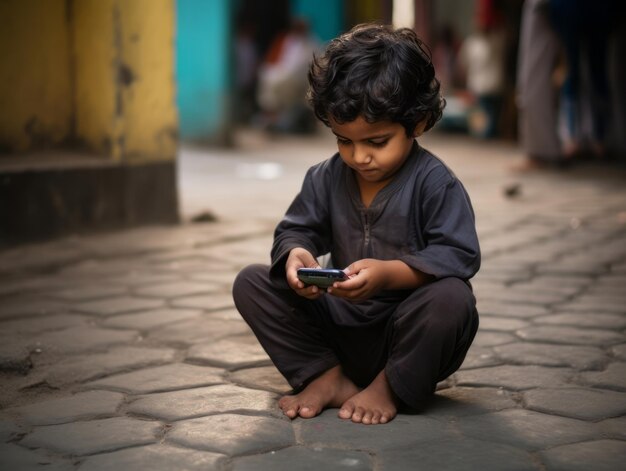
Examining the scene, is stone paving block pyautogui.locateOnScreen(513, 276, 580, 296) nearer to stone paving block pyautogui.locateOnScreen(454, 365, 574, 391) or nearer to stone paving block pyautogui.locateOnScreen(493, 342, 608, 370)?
stone paving block pyautogui.locateOnScreen(493, 342, 608, 370)

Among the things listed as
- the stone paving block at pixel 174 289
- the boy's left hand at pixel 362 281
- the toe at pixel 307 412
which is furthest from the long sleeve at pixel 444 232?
the stone paving block at pixel 174 289

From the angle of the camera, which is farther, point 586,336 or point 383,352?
point 586,336

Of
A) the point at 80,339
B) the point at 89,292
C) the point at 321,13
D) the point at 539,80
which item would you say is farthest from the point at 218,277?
the point at 321,13

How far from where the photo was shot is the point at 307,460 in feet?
7.33

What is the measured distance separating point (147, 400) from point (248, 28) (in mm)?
13753

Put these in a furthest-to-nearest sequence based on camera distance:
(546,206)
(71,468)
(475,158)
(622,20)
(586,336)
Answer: (475,158)
(622,20)
(546,206)
(586,336)
(71,468)

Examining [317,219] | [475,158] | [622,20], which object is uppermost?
[622,20]

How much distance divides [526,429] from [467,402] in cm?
26

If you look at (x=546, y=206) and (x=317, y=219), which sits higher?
(x=317, y=219)

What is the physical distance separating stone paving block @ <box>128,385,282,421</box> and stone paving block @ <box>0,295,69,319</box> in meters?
1.14

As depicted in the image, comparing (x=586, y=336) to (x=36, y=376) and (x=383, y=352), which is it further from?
(x=36, y=376)

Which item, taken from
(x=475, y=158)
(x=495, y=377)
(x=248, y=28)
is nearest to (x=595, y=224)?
(x=495, y=377)

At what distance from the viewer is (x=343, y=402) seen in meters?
2.66

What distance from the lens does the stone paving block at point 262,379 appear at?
112 inches
